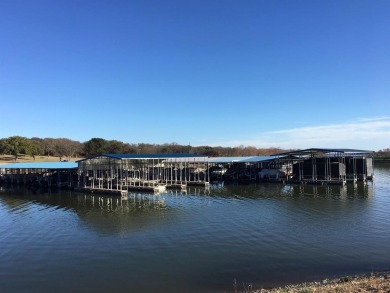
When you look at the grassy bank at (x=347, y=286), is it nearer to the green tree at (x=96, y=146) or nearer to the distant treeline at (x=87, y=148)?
the distant treeline at (x=87, y=148)

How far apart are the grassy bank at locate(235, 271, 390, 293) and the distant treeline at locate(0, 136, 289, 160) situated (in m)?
86.0

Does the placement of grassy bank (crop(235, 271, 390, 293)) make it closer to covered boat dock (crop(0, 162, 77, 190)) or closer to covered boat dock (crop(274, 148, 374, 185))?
covered boat dock (crop(274, 148, 374, 185))

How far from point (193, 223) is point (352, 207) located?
12947 millimetres

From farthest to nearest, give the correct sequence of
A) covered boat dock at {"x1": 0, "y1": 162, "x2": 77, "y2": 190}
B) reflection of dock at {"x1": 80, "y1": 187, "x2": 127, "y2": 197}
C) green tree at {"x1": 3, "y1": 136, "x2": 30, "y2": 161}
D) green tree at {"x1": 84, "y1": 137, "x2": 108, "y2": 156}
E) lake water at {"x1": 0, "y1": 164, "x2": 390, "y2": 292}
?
1. green tree at {"x1": 84, "y1": 137, "x2": 108, "y2": 156}
2. green tree at {"x1": 3, "y1": 136, "x2": 30, "y2": 161}
3. covered boat dock at {"x1": 0, "y1": 162, "x2": 77, "y2": 190}
4. reflection of dock at {"x1": 80, "y1": 187, "x2": 127, "y2": 197}
5. lake water at {"x1": 0, "y1": 164, "x2": 390, "y2": 292}

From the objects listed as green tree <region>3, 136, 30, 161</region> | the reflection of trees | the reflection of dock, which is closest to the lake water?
the reflection of trees

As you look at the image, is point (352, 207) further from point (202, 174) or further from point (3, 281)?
point (202, 174)

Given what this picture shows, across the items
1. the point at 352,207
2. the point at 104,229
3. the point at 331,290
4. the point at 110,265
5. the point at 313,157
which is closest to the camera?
the point at 331,290

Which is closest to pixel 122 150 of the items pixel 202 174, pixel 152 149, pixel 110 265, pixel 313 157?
pixel 152 149

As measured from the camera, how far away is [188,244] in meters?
17.4

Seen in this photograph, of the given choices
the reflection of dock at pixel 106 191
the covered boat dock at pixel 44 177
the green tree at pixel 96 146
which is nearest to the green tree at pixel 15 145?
the green tree at pixel 96 146

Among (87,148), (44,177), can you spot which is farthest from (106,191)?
(87,148)

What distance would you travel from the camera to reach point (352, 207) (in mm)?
27188

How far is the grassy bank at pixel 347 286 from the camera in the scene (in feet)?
32.6

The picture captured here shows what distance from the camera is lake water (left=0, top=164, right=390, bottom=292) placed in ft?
42.3
